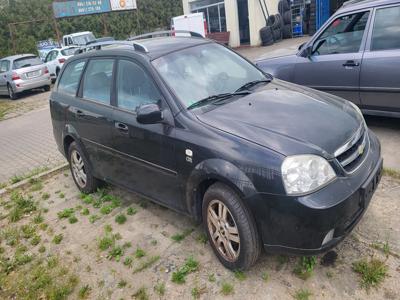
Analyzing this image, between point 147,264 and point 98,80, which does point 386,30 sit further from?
point 147,264

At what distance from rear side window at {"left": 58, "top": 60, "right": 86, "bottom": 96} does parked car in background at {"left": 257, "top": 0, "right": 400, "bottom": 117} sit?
3.25 meters

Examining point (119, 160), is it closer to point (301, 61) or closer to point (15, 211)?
point (15, 211)

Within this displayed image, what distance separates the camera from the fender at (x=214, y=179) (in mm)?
2725

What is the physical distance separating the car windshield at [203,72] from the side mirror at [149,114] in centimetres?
24

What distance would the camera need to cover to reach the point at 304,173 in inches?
102

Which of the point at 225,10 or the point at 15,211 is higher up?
the point at 225,10

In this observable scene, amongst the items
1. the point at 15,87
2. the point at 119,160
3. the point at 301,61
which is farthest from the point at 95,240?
the point at 15,87

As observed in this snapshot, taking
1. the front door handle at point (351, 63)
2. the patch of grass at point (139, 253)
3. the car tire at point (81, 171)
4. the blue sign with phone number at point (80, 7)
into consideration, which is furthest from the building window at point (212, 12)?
the patch of grass at point (139, 253)

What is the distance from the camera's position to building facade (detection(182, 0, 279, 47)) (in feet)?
68.2

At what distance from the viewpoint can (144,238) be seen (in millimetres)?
3861

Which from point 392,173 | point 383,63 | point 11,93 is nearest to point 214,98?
point 392,173

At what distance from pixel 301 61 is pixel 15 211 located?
4.64 m

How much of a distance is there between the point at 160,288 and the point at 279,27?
64.8 feet

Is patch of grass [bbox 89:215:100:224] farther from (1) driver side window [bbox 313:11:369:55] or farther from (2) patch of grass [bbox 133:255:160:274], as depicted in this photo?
(1) driver side window [bbox 313:11:369:55]
